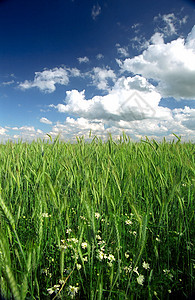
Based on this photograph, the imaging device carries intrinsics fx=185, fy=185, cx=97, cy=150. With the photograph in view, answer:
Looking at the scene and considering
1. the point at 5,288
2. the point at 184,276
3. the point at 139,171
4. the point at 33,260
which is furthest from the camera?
the point at 139,171

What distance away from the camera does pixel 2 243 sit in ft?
2.23

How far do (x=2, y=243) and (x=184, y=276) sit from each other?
1094mm

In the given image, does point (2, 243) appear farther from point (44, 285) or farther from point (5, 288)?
point (44, 285)

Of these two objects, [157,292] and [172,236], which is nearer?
[157,292]

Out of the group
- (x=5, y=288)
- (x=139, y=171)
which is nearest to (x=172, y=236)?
(x=139, y=171)

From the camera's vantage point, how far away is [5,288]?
660mm

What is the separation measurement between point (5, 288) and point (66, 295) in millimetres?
359

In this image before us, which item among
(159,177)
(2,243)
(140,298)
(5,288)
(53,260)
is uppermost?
(159,177)

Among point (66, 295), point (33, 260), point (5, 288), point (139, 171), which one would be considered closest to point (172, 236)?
point (139, 171)

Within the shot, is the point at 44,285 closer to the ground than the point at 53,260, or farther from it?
closer to the ground

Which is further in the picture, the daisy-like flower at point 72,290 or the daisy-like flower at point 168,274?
the daisy-like flower at point 168,274

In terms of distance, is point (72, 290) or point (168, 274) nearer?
point (72, 290)

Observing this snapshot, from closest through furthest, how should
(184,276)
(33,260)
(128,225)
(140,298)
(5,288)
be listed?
(5,288), (33,260), (140,298), (184,276), (128,225)

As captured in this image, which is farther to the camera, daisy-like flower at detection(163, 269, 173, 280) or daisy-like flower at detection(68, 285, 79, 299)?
daisy-like flower at detection(163, 269, 173, 280)
